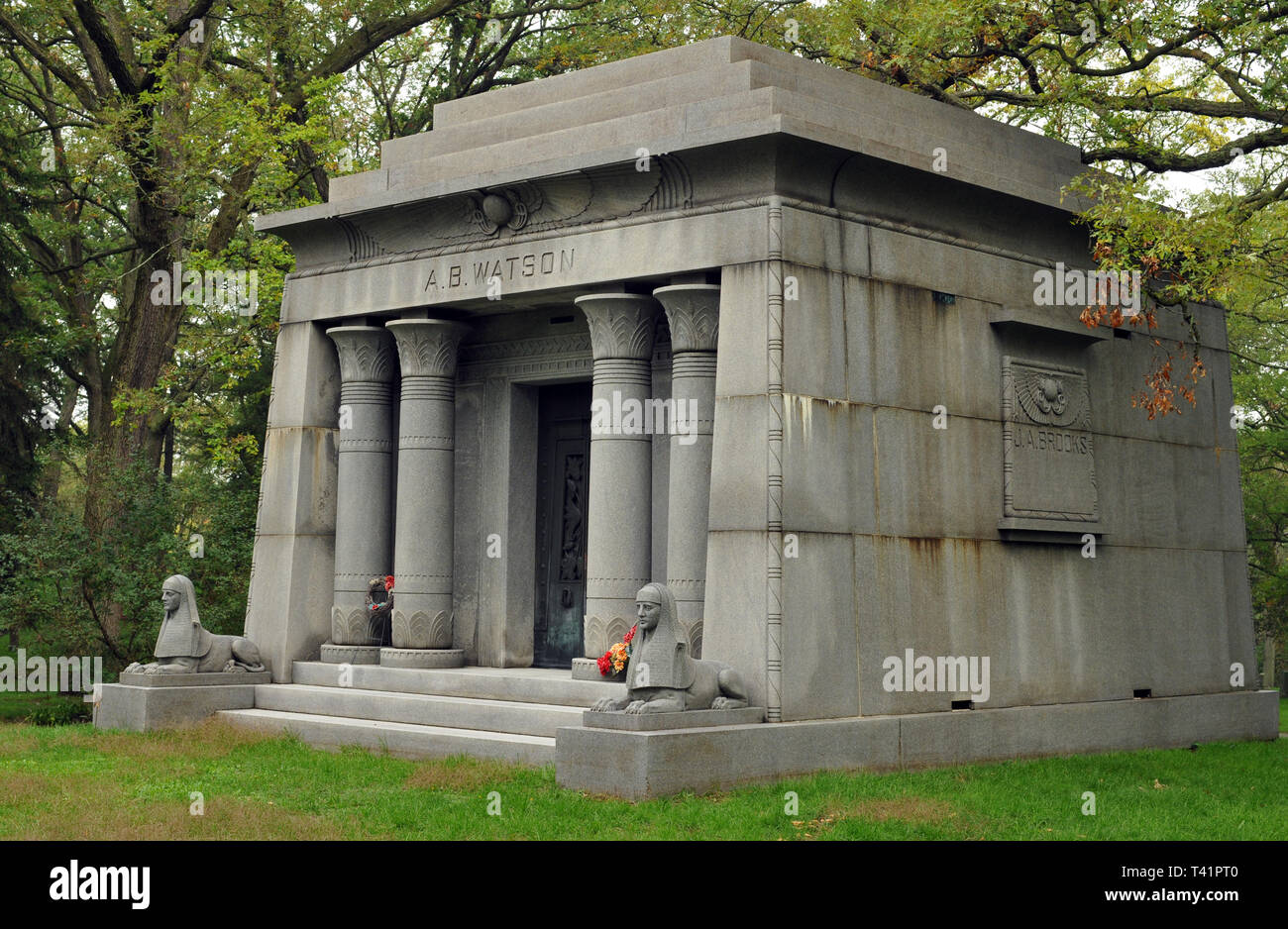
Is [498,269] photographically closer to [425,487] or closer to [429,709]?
[425,487]

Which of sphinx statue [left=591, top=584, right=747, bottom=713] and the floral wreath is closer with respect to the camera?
sphinx statue [left=591, top=584, right=747, bottom=713]

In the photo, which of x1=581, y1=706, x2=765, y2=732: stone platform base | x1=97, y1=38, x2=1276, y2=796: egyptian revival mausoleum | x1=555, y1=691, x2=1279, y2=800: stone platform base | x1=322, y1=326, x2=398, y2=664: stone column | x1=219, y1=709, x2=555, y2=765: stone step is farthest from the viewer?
x1=322, y1=326, x2=398, y2=664: stone column

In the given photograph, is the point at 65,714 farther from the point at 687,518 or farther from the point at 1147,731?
the point at 1147,731

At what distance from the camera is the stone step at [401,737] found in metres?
14.7

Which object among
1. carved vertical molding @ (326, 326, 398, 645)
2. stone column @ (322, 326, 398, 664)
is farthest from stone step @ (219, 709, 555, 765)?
carved vertical molding @ (326, 326, 398, 645)

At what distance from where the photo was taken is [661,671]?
13.3 m

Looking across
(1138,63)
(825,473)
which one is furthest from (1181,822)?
(1138,63)

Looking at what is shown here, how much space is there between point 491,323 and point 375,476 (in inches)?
93.2

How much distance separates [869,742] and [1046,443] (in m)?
4.50

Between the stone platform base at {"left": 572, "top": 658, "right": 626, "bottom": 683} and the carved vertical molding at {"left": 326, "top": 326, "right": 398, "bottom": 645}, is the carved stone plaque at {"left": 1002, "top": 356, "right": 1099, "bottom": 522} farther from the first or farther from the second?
the carved vertical molding at {"left": 326, "top": 326, "right": 398, "bottom": 645}

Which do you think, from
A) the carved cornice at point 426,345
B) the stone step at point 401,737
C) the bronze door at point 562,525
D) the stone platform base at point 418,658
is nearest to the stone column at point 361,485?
the stone platform base at point 418,658

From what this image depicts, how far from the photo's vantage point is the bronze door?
60.0 feet

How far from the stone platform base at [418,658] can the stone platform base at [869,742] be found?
14.9 ft

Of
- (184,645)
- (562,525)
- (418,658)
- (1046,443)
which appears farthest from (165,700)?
(1046,443)
